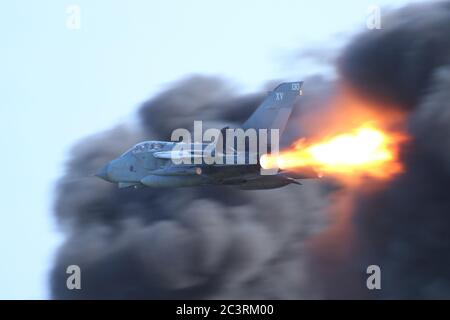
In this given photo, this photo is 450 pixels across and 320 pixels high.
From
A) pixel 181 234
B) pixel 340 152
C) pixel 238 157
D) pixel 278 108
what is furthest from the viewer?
pixel 181 234

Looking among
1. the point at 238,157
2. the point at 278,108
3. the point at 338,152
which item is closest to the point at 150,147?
the point at 238,157

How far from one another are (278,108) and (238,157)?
13.8 feet

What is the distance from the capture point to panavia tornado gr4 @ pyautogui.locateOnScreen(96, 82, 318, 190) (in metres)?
61.4

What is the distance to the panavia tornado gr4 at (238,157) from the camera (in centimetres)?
6141

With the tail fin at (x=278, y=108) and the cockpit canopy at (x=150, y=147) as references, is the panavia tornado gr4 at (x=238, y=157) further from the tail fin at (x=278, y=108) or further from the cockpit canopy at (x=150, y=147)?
the cockpit canopy at (x=150, y=147)

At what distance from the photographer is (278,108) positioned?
205 ft

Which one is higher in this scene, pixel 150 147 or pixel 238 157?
pixel 150 147

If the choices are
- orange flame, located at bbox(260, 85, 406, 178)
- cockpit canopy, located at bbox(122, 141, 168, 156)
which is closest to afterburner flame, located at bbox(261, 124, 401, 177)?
orange flame, located at bbox(260, 85, 406, 178)

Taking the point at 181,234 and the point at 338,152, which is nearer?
the point at 338,152

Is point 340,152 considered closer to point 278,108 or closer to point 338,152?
point 338,152

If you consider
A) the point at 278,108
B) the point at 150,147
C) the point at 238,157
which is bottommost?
the point at 238,157

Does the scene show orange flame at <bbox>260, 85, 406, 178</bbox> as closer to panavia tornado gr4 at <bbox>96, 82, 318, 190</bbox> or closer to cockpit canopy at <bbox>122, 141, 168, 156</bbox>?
panavia tornado gr4 at <bbox>96, 82, 318, 190</bbox>
